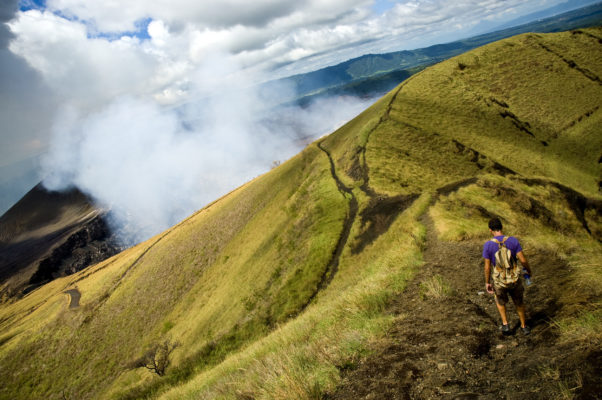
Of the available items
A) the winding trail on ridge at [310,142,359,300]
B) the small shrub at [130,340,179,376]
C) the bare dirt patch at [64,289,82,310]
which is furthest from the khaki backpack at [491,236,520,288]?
the bare dirt patch at [64,289,82,310]

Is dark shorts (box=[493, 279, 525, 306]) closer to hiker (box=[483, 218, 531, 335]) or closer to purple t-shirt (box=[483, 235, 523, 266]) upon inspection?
hiker (box=[483, 218, 531, 335])

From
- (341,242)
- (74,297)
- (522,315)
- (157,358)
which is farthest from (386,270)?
(74,297)

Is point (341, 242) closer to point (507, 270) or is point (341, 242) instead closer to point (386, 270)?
point (386, 270)

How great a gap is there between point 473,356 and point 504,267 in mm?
2389

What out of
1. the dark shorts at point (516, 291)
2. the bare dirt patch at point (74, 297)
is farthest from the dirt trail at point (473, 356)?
the bare dirt patch at point (74, 297)

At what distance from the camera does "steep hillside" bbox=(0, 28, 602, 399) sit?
6805 millimetres

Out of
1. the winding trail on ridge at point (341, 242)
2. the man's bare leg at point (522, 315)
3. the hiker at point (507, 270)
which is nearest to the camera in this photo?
the man's bare leg at point (522, 315)

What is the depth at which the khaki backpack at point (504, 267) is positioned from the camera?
23.3 ft

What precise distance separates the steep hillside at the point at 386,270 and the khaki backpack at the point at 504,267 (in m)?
1.20

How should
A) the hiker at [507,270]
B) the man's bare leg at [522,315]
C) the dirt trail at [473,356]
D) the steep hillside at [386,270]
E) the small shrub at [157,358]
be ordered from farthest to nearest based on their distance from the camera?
the small shrub at [157,358] < the hiker at [507,270] < the man's bare leg at [522,315] < the steep hillside at [386,270] < the dirt trail at [473,356]

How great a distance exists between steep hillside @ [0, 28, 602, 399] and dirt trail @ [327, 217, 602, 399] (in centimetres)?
5

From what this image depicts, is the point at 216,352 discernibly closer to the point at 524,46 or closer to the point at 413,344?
the point at 413,344

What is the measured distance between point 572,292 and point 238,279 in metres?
38.3

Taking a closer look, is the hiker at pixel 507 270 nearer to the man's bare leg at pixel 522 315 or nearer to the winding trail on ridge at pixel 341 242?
the man's bare leg at pixel 522 315
